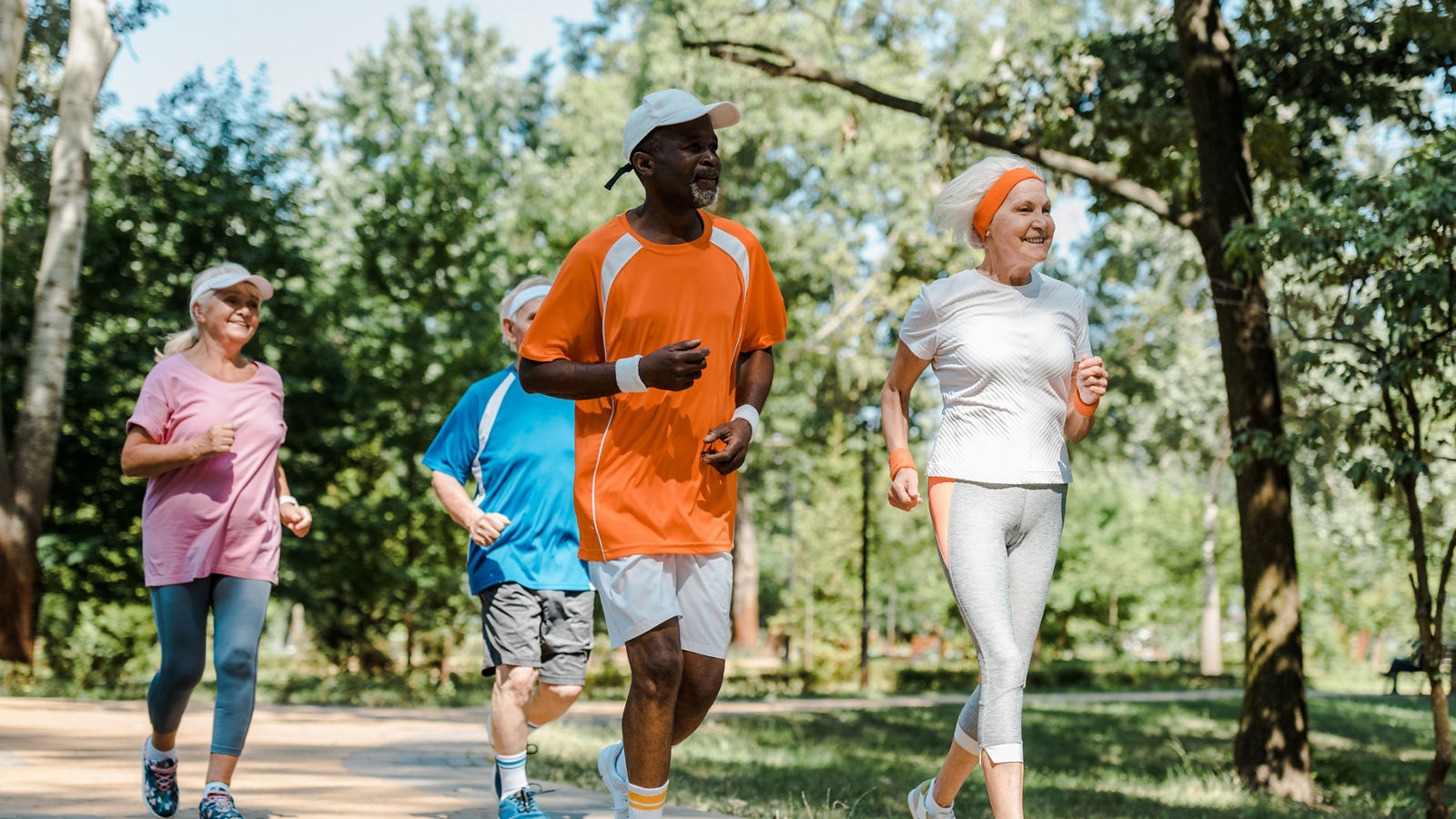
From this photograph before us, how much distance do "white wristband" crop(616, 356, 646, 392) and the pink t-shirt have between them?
2.15 metres

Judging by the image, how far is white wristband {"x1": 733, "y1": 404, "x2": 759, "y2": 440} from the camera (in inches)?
144

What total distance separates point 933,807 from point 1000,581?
0.89m

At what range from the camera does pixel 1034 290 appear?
4176 millimetres

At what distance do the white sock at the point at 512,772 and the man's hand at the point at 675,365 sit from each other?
6.98ft

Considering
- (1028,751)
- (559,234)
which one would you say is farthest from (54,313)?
(1028,751)

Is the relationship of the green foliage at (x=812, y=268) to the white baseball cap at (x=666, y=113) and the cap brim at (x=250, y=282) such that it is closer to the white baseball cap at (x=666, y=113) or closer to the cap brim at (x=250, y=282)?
the white baseball cap at (x=666, y=113)

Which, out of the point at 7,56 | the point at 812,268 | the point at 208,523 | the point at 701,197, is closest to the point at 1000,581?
the point at 701,197

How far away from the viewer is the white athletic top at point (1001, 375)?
157 inches

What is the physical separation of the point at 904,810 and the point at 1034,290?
2.81 metres

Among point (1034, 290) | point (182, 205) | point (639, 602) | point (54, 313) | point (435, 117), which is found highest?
point (435, 117)

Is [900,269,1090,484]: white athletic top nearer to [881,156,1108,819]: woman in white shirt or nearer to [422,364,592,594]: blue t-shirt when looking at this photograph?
[881,156,1108,819]: woman in white shirt

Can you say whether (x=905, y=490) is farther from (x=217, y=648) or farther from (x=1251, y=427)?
(x=1251, y=427)

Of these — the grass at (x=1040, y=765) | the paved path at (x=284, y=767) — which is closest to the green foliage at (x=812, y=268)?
the grass at (x=1040, y=765)

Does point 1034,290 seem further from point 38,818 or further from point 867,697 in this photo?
point 867,697
